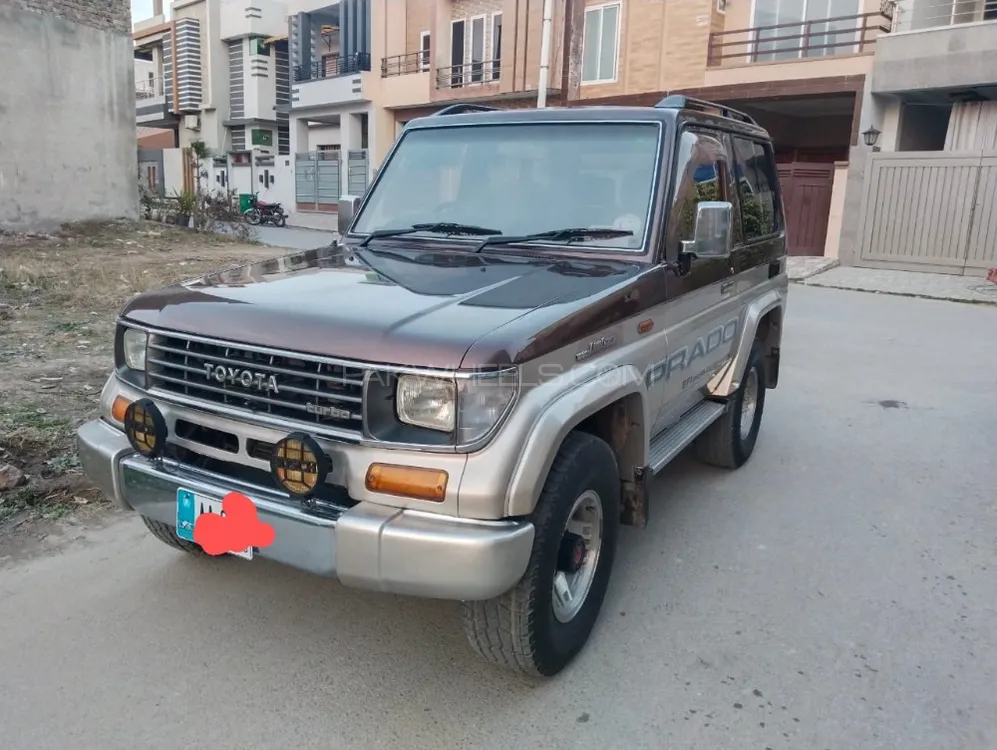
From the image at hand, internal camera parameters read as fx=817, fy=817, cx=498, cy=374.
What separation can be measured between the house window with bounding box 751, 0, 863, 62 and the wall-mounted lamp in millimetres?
2138

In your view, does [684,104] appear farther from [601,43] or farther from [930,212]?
[601,43]

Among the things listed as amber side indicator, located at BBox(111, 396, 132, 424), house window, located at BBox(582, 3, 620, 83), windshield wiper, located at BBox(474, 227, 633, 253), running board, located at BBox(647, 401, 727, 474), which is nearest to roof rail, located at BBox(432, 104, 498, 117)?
windshield wiper, located at BBox(474, 227, 633, 253)

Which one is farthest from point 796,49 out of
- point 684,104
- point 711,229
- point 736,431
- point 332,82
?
point 332,82

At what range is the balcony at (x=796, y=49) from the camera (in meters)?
18.2

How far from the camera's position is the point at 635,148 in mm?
3764

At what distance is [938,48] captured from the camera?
16.7 meters

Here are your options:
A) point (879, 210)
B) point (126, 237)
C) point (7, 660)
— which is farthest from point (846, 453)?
point (126, 237)

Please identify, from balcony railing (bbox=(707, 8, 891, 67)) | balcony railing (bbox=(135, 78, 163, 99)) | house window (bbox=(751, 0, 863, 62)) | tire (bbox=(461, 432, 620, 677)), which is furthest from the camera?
balcony railing (bbox=(135, 78, 163, 99))

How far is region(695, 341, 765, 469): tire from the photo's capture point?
4.98 m

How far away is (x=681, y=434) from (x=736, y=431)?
1123 millimetres

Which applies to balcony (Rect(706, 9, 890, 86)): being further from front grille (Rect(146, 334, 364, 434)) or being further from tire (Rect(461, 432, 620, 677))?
front grille (Rect(146, 334, 364, 434))

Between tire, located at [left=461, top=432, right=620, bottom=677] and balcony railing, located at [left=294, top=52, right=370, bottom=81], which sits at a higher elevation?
balcony railing, located at [left=294, top=52, right=370, bottom=81]

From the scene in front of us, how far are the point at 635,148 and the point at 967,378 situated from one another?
19.6 feet

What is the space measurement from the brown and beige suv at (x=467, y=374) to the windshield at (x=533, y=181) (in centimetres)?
1
